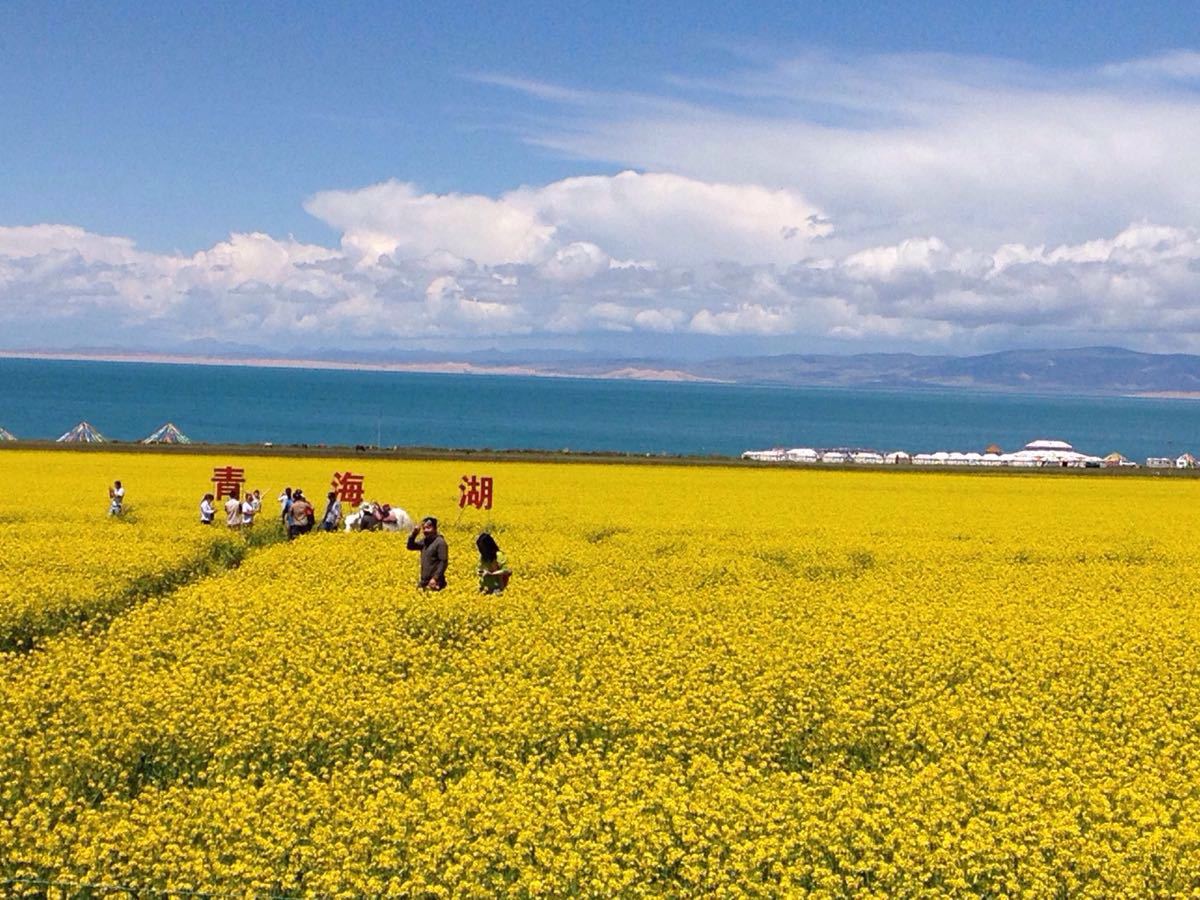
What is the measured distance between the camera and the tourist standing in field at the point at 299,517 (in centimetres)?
3117

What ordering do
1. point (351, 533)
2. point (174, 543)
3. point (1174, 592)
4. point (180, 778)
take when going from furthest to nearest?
1. point (351, 533)
2. point (174, 543)
3. point (1174, 592)
4. point (180, 778)

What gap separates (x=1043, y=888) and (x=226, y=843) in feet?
24.3

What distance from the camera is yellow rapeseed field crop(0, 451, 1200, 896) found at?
10656 mm

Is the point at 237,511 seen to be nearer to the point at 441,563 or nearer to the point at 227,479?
the point at 227,479

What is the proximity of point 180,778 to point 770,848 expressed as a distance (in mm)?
6521

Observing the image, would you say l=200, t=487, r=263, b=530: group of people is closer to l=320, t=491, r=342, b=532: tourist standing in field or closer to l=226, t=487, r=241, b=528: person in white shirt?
l=226, t=487, r=241, b=528: person in white shirt

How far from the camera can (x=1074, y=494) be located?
174ft

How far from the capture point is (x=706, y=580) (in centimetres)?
2491

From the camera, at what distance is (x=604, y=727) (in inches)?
574

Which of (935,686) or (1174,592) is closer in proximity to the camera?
(935,686)

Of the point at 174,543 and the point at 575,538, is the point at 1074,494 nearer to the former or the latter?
the point at 575,538

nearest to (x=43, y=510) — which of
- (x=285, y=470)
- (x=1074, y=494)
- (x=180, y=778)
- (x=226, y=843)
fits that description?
(x=285, y=470)

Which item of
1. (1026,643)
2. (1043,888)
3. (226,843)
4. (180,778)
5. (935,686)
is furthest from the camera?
(1026,643)

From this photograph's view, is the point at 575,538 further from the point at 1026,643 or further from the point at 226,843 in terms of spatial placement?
the point at 226,843
